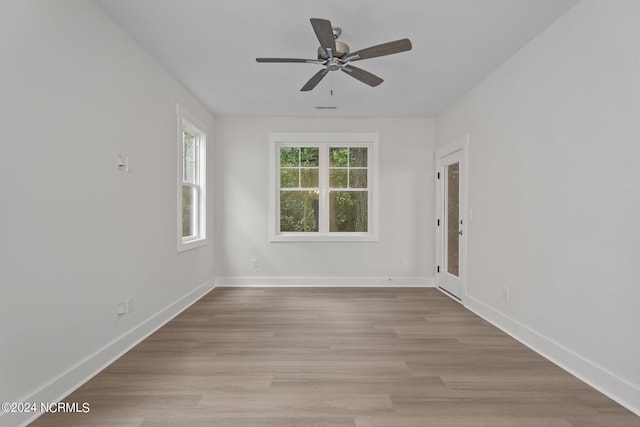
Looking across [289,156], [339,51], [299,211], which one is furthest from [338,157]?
[339,51]

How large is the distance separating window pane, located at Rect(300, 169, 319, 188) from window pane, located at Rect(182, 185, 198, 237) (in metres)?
1.60

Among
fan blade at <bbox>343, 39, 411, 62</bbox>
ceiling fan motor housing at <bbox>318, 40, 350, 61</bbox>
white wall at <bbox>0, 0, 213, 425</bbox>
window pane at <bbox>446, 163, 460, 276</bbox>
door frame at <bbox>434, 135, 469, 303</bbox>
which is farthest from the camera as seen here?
window pane at <bbox>446, 163, 460, 276</bbox>

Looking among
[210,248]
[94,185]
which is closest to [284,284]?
[210,248]

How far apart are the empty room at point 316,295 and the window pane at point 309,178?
3.69 feet

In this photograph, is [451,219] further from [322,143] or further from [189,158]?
[189,158]

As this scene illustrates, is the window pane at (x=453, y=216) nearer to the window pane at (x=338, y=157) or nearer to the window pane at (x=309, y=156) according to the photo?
the window pane at (x=338, y=157)

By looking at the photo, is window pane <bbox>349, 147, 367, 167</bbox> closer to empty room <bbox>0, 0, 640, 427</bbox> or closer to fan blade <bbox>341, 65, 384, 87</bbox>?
empty room <bbox>0, 0, 640, 427</bbox>

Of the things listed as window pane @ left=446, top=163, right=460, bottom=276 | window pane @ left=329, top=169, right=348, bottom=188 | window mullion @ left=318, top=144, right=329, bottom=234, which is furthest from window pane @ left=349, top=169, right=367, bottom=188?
window pane @ left=446, top=163, right=460, bottom=276

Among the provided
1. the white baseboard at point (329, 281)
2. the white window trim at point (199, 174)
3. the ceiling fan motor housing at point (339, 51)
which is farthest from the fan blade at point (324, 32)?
the white baseboard at point (329, 281)

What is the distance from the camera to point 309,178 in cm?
529

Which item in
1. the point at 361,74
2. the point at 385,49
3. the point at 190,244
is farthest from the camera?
the point at 190,244

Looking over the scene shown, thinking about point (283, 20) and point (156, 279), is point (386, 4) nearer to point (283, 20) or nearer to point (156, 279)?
point (283, 20)

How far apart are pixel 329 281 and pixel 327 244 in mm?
567

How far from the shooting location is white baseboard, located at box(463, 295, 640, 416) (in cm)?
201
